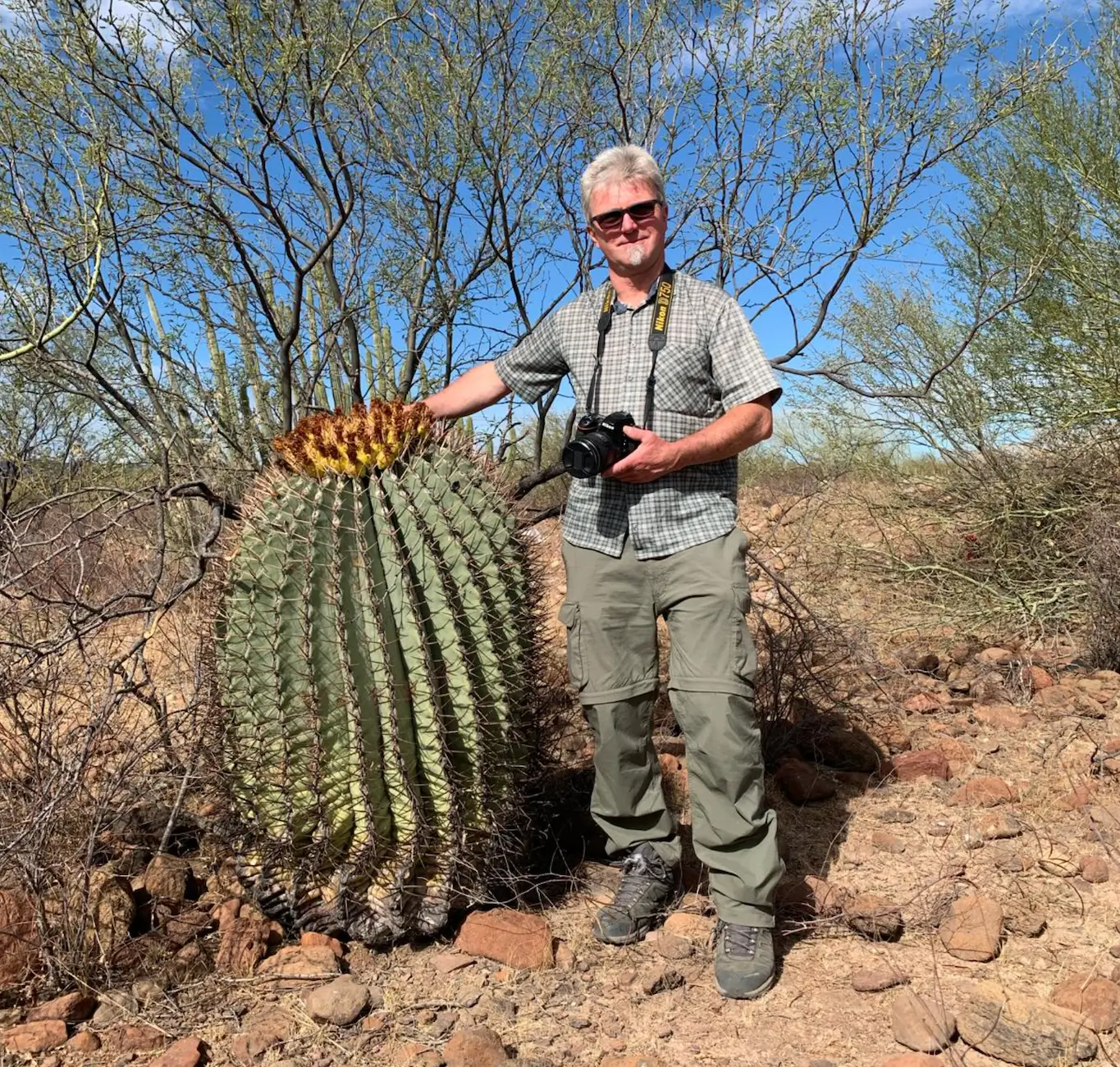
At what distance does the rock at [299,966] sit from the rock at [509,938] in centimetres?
34

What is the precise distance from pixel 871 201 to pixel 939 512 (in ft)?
7.74

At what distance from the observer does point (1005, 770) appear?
3355 mm

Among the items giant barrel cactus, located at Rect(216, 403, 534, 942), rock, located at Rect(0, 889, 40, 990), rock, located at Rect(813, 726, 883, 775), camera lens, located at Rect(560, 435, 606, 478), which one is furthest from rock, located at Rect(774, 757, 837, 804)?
rock, located at Rect(0, 889, 40, 990)

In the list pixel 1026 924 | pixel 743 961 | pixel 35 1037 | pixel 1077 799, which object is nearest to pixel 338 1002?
pixel 35 1037

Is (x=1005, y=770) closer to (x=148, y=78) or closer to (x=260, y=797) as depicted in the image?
(x=260, y=797)

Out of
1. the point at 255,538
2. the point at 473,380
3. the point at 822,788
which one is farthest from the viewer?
the point at 822,788

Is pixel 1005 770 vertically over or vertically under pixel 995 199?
under

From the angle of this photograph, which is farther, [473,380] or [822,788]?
[822,788]

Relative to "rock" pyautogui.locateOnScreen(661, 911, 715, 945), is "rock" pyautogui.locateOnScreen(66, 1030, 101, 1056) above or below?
below

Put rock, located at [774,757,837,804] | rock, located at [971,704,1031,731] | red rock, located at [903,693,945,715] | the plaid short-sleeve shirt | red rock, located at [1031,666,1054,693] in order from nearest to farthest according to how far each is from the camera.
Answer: the plaid short-sleeve shirt < rock, located at [774,757,837,804] < rock, located at [971,704,1031,731] < red rock, located at [903,693,945,715] < red rock, located at [1031,666,1054,693]

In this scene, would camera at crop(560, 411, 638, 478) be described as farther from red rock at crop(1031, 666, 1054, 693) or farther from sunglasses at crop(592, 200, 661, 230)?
red rock at crop(1031, 666, 1054, 693)

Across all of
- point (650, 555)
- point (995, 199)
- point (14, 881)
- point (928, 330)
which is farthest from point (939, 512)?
point (14, 881)

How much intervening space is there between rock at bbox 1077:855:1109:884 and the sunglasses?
2.20 meters

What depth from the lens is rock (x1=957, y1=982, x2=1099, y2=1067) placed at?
1.92m
